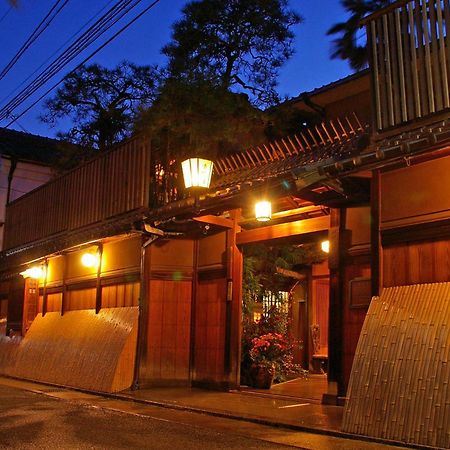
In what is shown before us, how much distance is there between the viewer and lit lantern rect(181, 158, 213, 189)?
12.9 metres

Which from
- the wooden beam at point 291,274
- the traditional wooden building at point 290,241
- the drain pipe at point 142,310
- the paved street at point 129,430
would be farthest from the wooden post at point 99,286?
the wooden beam at point 291,274

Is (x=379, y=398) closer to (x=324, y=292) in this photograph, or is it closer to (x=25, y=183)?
(x=324, y=292)

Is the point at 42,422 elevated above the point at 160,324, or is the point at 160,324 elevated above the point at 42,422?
the point at 160,324

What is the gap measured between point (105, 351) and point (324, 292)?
27.4 ft

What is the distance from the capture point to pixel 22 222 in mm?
24609

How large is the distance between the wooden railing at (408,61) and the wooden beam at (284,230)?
316 cm

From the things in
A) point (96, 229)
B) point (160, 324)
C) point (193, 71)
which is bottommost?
point (160, 324)

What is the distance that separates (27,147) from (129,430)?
2474 centimetres

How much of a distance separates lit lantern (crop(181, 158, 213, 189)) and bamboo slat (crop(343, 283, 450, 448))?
490 centimetres

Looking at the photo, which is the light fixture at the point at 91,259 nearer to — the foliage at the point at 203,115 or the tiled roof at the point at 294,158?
the foliage at the point at 203,115

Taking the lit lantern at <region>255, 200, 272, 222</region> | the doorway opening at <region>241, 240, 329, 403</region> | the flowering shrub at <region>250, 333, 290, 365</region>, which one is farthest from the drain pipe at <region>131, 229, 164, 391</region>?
the lit lantern at <region>255, 200, 272, 222</region>

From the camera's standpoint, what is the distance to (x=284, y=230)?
45.6 feet

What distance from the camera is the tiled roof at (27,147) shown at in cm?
2992

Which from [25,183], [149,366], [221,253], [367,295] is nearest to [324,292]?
[221,253]
